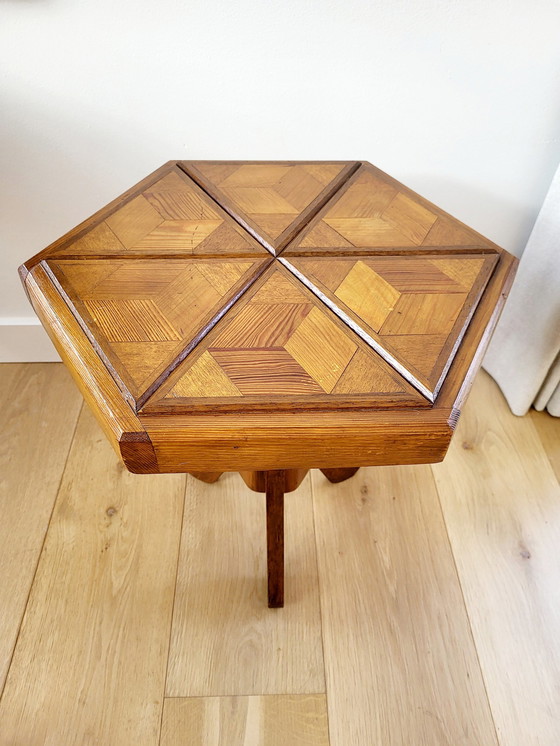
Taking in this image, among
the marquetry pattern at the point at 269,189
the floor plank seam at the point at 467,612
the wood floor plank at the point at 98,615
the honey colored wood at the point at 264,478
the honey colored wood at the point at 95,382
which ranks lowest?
the wood floor plank at the point at 98,615

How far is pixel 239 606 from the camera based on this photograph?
3.37ft

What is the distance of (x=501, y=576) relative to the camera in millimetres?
1082

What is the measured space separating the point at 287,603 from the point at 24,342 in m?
0.86

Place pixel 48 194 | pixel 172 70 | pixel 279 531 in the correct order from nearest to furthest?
pixel 279 531, pixel 172 70, pixel 48 194

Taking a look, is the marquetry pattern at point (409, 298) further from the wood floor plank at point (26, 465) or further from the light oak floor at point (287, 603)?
the wood floor plank at point (26, 465)

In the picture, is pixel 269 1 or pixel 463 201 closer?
pixel 269 1

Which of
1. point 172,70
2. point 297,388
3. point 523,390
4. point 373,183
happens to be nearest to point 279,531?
point 297,388

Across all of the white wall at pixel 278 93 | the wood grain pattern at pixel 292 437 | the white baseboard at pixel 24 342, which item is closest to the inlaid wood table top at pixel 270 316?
the wood grain pattern at pixel 292 437

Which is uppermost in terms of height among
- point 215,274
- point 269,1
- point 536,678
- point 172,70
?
point 269,1

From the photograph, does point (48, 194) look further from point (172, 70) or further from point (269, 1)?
point (269, 1)

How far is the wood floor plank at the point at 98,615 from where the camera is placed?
2.95ft

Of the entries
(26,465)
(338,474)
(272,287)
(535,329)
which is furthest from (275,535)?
(535,329)

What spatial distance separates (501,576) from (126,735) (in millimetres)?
674

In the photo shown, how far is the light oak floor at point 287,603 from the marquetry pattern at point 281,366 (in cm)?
53
